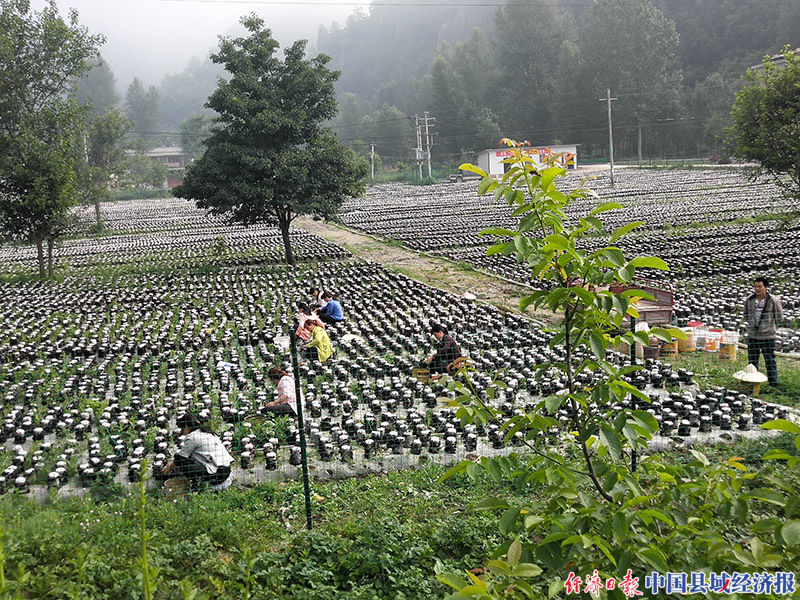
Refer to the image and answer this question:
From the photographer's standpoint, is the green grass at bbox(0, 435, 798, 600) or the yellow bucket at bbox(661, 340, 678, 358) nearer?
the green grass at bbox(0, 435, 798, 600)

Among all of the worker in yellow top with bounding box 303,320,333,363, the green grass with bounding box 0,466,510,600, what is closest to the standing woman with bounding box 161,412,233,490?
the green grass with bounding box 0,466,510,600

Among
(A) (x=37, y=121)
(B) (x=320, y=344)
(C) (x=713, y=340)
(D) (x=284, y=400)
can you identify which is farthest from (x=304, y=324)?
(A) (x=37, y=121)

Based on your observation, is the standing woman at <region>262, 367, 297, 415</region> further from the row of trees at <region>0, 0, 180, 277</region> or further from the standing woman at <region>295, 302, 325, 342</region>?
the row of trees at <region>0, 0, 180, 277</region>

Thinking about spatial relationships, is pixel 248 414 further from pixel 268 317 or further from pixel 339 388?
pixel 268 317

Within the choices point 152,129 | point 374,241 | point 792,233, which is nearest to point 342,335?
point 374,241

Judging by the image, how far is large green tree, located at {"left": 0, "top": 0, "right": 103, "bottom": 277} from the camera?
1800 centimetres

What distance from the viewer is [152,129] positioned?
361 ft

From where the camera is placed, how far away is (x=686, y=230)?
22.1m

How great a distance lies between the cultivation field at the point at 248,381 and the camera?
674 centimetres

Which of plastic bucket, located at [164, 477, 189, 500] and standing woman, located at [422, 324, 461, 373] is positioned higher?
standing woman, located at [422, 324, 461, 373]

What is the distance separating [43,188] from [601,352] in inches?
742

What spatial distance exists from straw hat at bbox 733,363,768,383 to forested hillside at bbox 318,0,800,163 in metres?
57.2

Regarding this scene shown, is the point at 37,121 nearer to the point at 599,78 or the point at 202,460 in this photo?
the point at 202,460

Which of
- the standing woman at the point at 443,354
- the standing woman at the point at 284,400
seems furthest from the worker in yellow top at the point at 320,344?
the standing woman at the point at 443,354
